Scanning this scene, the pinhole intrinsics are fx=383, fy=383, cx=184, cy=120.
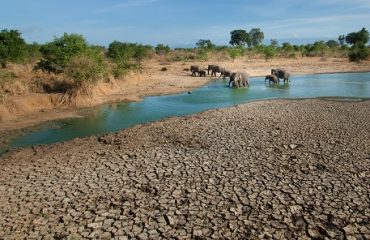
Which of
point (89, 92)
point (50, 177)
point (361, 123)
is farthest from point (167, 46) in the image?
point (50, 177)

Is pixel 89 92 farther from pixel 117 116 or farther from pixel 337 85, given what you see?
pixel 337 85

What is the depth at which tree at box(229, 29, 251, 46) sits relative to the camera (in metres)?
114

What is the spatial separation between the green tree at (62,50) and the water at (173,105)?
4.91m

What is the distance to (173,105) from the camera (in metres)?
27.7

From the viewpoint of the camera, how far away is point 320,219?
9.45 metres

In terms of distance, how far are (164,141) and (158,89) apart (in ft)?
63.4

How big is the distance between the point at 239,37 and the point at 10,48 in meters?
88.9

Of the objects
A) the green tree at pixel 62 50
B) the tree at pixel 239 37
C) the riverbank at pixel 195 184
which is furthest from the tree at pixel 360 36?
the riverbank at pixel 195 184

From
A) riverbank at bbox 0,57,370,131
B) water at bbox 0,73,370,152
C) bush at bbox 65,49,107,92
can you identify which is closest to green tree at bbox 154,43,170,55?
riverbank at bbox 0,57,370,131

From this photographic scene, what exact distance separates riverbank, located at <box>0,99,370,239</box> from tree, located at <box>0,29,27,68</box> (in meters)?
20.7

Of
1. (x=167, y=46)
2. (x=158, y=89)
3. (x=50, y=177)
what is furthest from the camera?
(x=167, y=46)

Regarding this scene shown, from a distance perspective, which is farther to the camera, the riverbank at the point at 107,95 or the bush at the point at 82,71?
the bush at the point at 82,71

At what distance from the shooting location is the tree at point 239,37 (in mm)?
114188

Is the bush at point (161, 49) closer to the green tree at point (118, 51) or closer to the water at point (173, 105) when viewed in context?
the green tree at point (118, 51)
